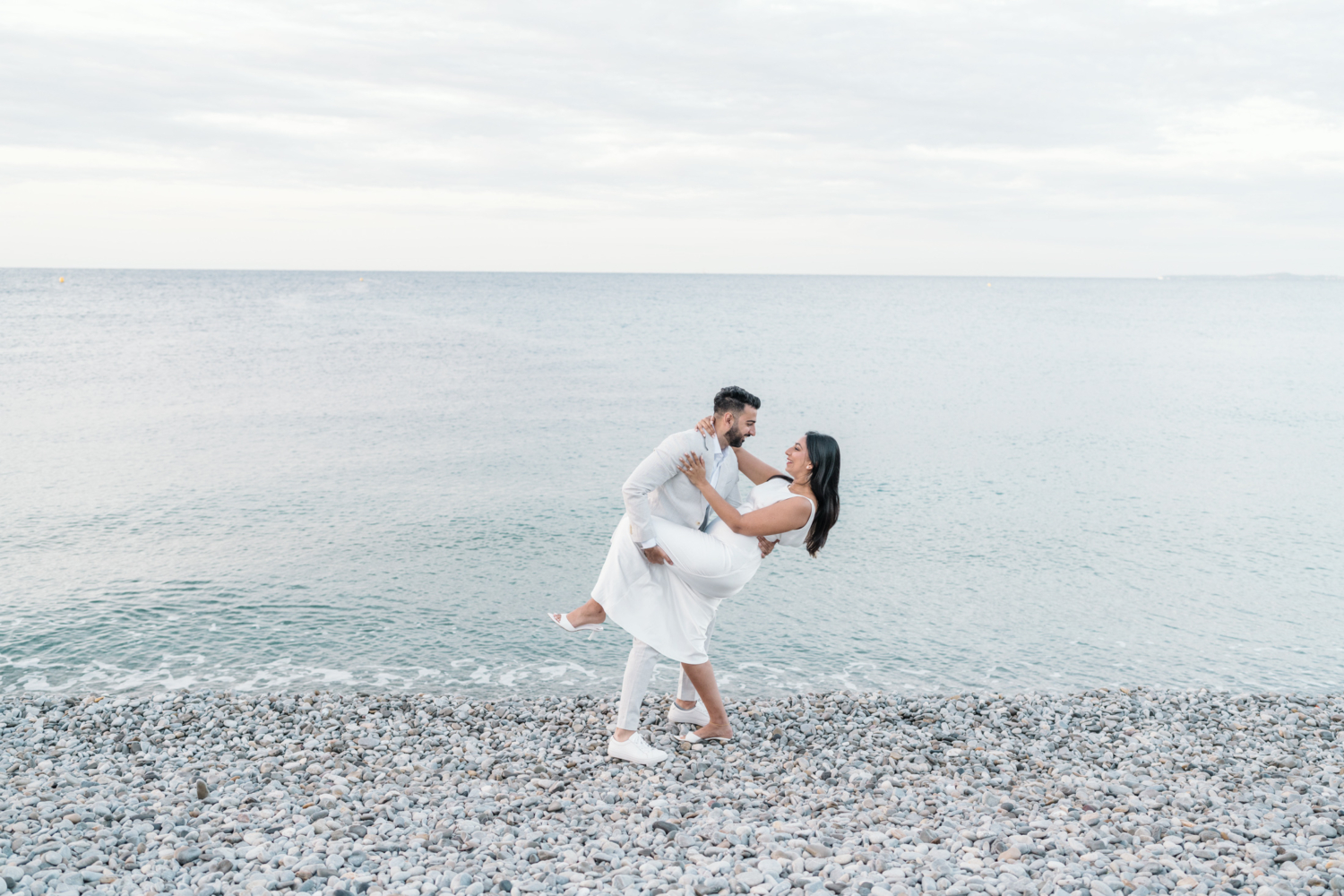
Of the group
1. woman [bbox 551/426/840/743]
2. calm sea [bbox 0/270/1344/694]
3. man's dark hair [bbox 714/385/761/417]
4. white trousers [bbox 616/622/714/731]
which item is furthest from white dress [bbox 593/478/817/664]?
calm sea [bbox 0/270/1344/694]

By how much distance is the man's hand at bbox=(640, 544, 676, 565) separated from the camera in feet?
23.2

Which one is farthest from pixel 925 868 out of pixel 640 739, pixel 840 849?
pixel 640 739

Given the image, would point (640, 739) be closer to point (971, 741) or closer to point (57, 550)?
point (971, 741)

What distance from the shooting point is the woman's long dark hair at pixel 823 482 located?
7.06 m

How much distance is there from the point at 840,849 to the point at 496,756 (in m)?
2.98

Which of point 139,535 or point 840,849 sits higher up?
point 840,849

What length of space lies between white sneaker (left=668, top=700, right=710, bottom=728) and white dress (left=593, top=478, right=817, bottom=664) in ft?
3.50

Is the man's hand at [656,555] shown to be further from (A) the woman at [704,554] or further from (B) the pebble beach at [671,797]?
(B) the pebble beach at [671,797]

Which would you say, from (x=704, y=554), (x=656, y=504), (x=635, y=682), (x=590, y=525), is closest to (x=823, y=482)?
(x=704, y=554)

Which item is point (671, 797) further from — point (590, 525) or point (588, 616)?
point (590, 525)

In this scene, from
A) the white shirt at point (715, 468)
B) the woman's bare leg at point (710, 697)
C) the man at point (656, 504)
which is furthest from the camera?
the woman's bare leg at point (710, 697)

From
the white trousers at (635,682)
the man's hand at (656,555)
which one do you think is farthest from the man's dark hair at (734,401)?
the white trousers at (635,682)

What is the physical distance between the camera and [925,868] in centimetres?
549

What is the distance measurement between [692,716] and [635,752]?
0.94 m
